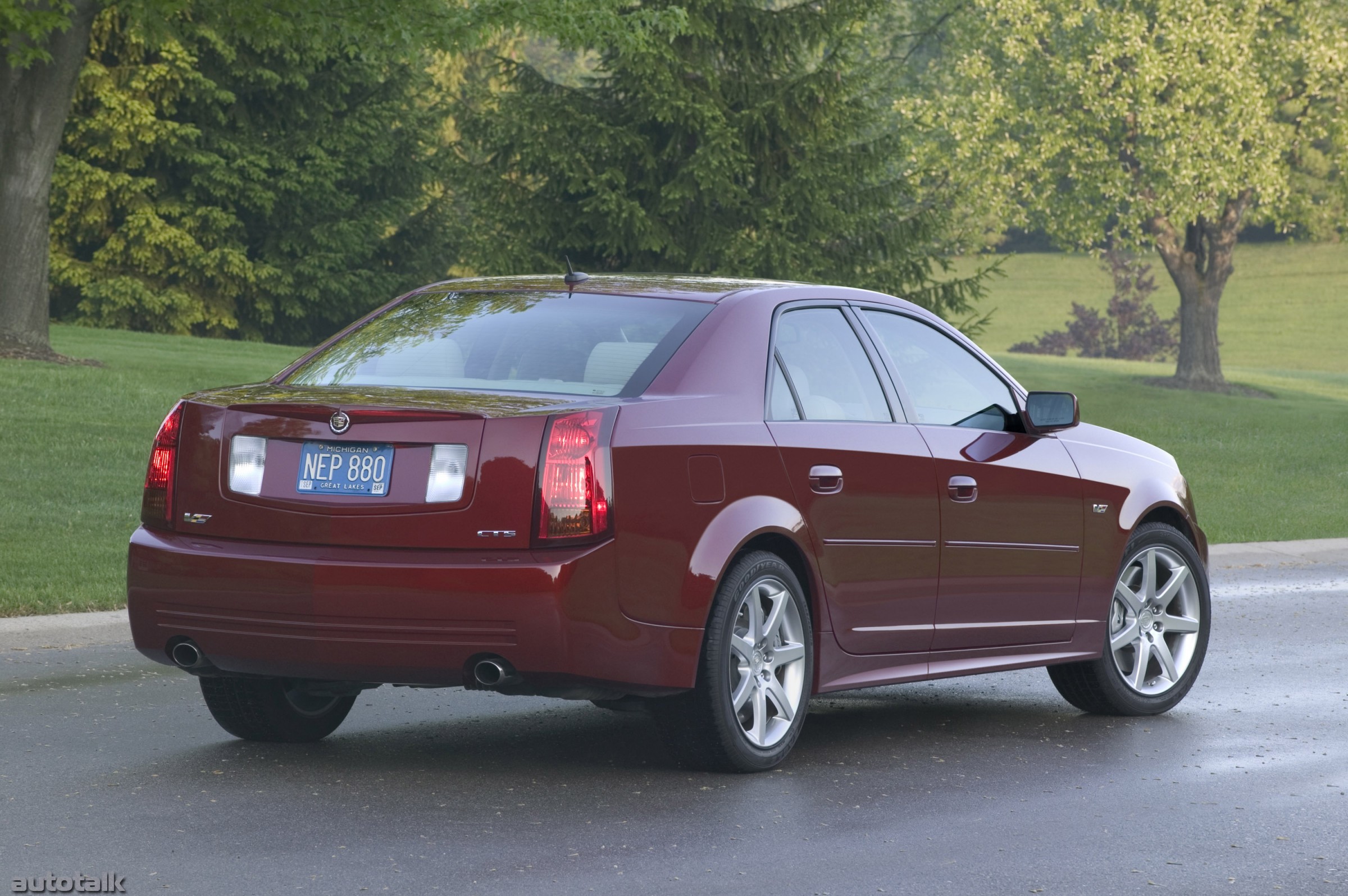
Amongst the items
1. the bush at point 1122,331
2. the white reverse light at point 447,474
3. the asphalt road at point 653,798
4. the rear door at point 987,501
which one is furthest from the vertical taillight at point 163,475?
the bush at point 1122,331

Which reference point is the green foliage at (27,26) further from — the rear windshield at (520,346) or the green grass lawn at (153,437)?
the rear windshield at (520,346)

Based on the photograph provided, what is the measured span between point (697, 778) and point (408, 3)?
16.4 m

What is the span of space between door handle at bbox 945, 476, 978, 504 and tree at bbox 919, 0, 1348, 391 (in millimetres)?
30938

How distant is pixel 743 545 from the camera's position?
6.28 m

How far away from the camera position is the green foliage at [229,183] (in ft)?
125

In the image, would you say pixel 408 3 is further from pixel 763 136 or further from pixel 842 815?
pixel 842 815

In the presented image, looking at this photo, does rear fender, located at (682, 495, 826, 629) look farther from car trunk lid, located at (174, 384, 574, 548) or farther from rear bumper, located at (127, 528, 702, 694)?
car trunk lid, located at (174, 384, 574, 548)

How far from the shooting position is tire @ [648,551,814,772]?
618 centimetres

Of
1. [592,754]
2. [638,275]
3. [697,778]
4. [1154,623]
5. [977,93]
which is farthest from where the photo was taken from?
[977,93]

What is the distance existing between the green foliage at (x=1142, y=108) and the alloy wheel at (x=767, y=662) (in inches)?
1210

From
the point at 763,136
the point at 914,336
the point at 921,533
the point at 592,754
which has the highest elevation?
the point at 763,136

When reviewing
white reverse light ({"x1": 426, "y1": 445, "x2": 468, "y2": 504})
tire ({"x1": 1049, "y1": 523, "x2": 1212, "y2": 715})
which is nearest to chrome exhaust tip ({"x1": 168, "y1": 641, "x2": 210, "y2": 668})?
white reverse light ({"x1": 426, "y1": 445, "x2": 468, "y2": 504})

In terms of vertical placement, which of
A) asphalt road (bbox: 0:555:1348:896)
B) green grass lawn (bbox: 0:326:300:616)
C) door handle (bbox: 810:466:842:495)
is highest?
door handle (bbox: 810:466:842:495)

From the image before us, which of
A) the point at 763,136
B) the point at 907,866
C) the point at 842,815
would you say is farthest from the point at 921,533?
the point at 763,136
